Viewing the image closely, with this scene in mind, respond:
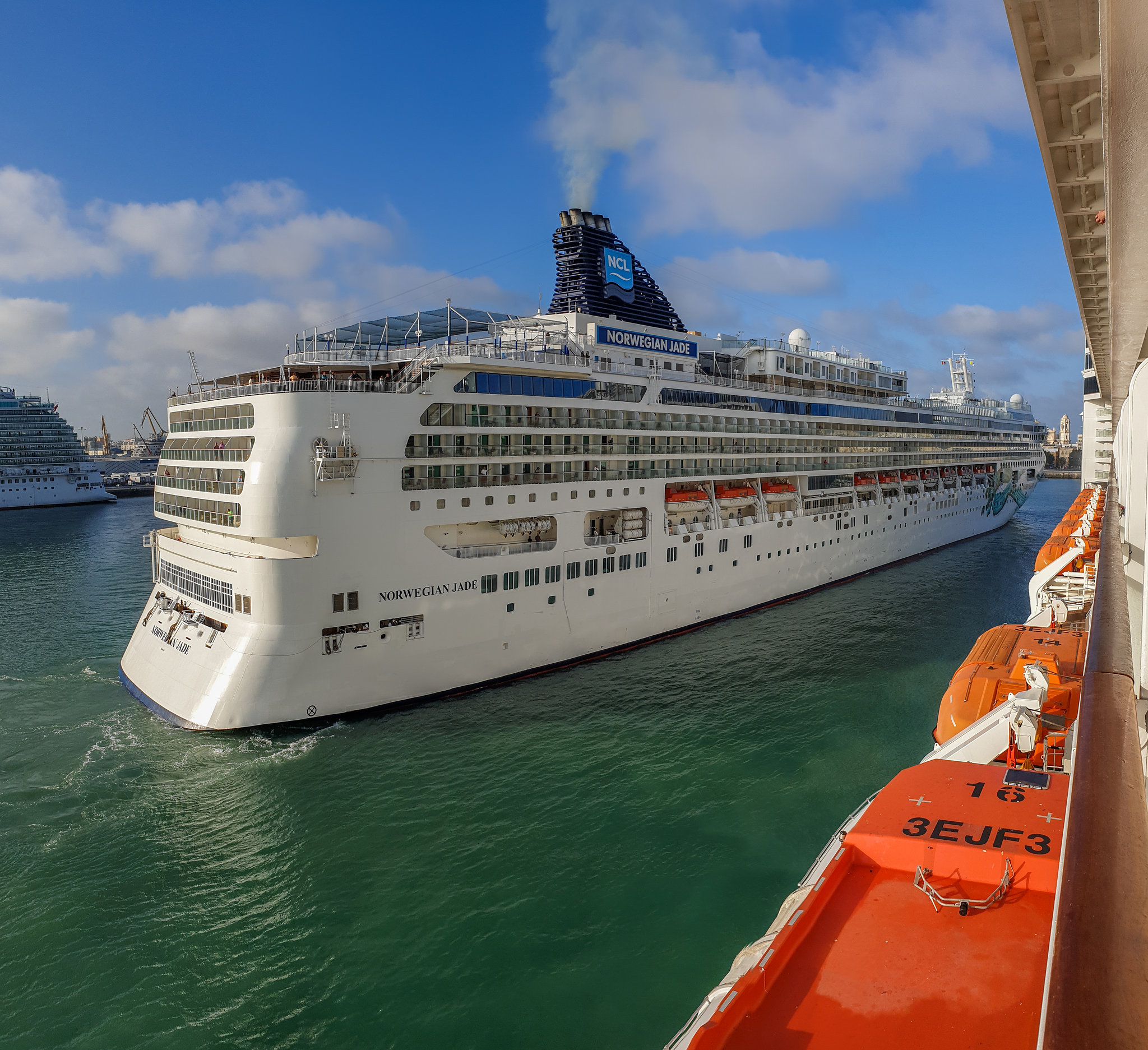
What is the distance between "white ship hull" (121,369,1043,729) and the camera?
18.9 m

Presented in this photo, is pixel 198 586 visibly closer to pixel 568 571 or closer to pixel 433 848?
pixel 568 571

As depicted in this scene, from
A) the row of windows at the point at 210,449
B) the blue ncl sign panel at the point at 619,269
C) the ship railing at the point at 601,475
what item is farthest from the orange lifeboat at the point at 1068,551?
the row of windows at the point at 210,449

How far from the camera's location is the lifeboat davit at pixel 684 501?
93.9ft

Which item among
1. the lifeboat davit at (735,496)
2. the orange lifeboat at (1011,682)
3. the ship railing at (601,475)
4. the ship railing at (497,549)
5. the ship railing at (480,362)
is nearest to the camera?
the orange lifeboat at (1011,682)

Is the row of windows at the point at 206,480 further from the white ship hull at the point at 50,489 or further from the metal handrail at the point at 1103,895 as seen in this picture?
the white ship hull at the point at 50,489

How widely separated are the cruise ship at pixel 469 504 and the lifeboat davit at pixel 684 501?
0.49 ft

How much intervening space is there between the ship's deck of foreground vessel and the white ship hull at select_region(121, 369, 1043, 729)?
14.0m

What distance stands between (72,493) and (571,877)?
106170mm

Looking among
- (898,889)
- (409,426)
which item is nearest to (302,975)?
(898,889)

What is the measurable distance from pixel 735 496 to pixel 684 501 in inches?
136

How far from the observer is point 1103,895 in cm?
180

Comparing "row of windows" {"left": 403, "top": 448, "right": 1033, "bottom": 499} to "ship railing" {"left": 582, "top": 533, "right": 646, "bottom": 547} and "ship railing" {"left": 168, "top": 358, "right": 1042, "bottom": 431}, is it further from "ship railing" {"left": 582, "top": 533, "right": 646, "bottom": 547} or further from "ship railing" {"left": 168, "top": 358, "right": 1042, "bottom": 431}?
"ship railing" {"left": 168, "top": 358, "right": 1042, "bottom": 431}

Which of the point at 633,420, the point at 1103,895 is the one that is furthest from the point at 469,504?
the point at 1103,895

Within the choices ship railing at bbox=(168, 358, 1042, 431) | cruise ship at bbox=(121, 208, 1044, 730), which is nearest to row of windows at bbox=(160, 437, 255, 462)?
cruise ship at bbox=(121, 208, 1044, 730)
